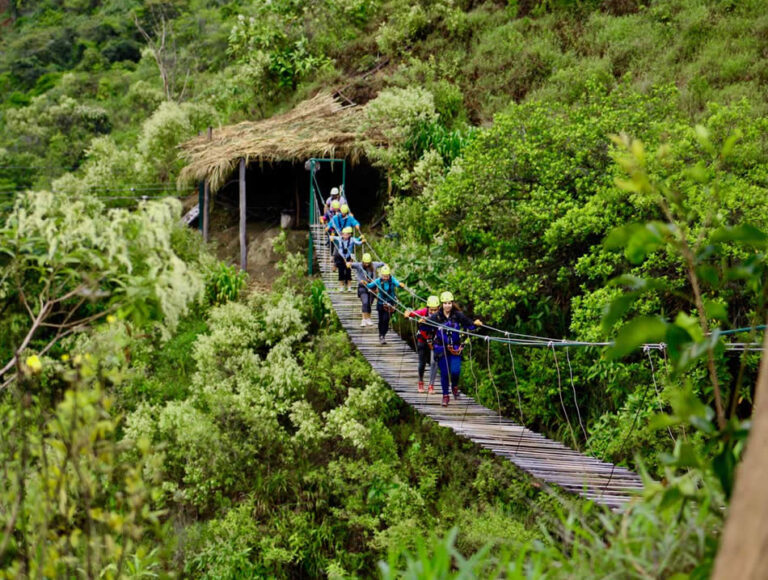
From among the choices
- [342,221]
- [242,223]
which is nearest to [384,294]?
[342,221]

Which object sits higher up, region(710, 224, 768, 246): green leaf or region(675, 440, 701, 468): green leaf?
region(710, 224, 768, 246): green leaf

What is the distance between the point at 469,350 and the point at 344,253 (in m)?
1.64

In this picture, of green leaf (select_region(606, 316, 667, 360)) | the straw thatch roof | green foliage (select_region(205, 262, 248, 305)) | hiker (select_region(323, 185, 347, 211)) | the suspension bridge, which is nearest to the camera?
green leaf (select_region(606, 316, 667, 360))

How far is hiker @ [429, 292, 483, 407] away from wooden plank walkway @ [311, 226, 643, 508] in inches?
8.8

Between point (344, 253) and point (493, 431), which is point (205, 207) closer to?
point (344, 253)

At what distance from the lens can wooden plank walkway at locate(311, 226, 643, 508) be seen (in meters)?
4.08

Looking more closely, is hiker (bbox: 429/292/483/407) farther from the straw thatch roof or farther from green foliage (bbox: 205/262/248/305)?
the straw thatch roof

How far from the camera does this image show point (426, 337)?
561cm

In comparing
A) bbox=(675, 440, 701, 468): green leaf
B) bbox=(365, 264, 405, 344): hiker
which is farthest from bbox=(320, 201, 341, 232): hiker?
bbox=(675, 440, 701, 468): green leaf

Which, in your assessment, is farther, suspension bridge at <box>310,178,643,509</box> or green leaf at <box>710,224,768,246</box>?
suspension bridge at <box>310,178,643,509</box>

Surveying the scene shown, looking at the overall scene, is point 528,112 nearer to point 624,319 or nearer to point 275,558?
point 624,319

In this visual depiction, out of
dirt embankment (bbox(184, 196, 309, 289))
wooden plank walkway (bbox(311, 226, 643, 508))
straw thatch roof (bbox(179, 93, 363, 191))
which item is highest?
straw thatch roof (bbox(179, 93, 363, 191))

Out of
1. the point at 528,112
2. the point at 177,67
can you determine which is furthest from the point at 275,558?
the point at 177,67

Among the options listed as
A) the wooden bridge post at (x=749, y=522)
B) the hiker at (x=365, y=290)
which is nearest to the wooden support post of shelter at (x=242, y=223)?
the hiker at (x=365, y=290)
